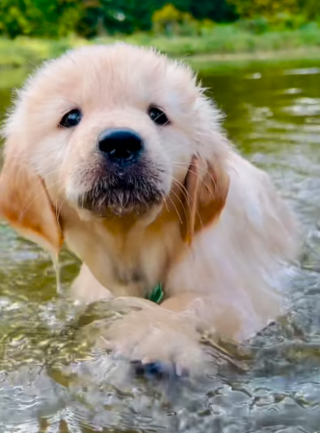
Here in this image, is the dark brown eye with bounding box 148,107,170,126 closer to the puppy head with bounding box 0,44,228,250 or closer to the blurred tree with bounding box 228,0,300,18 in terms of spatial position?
the puppy head with bounding box 0,44,228,250

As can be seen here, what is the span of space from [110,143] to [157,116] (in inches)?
13.9

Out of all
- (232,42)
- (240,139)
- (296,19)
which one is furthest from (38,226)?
(296,19)

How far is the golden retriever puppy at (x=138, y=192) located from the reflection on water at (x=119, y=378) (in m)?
0.12

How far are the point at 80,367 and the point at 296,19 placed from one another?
31915 mm

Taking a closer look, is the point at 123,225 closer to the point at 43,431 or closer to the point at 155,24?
the point at 43,431

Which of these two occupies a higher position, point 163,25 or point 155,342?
point 163,25

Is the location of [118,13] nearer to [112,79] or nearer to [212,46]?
[212,46]

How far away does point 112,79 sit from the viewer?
2.73m

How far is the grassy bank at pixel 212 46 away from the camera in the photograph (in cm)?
1928

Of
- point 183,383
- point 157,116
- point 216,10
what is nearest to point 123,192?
point 157,116

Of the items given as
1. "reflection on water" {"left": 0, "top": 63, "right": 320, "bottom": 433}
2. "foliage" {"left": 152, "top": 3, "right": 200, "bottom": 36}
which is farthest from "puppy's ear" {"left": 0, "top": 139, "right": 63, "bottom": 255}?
"foliage" {"left": 152, "top": 3, "right": 200, "bottom": 36}

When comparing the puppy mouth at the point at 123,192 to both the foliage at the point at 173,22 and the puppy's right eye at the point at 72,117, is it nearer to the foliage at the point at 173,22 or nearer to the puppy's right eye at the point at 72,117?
the puppy's right eye at the point at 72,117

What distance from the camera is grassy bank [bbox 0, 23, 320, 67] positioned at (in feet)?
63.3

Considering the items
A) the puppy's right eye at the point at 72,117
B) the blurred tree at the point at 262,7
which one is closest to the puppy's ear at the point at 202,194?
the puppy's right eye at the point at 72,117
